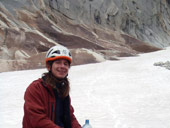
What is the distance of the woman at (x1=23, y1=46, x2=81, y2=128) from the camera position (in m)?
1.82

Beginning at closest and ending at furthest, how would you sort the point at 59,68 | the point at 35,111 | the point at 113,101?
the point at 35,111
the point at 59,68
the point at 113,101

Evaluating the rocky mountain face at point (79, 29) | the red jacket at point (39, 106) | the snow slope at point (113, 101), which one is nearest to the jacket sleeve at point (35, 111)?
the red jacket at point (39, 106)

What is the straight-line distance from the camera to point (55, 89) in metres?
1.96

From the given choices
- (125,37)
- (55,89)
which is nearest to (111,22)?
(125,37)

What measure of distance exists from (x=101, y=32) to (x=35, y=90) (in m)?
26.3

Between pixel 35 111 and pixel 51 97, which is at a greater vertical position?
pixel 51 97

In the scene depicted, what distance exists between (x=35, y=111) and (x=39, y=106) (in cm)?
5

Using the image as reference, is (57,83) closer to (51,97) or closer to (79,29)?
(51,97)

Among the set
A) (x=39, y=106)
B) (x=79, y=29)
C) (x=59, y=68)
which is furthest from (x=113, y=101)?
(x=79, y=29)

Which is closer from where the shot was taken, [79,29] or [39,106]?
[39,106]

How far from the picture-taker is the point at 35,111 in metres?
1.82

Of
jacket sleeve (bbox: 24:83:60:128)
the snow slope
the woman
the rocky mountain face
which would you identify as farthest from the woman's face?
the rocky mountain face

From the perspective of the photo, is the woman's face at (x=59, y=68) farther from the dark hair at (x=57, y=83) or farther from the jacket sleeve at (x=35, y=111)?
the jacket sleeve at (x=35, y=111)

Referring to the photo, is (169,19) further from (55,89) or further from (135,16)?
(55,89)
